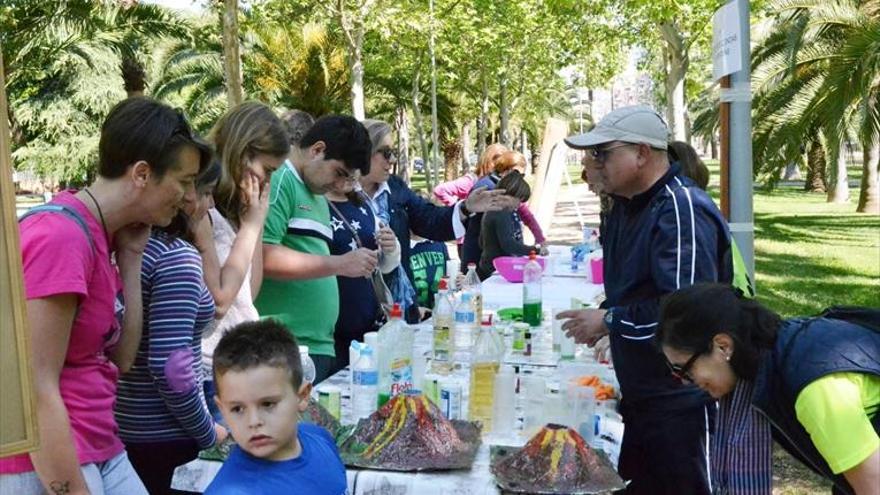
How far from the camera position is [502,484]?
261 centimetres

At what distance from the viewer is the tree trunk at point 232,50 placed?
10102 mm

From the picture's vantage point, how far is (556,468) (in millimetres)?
2635

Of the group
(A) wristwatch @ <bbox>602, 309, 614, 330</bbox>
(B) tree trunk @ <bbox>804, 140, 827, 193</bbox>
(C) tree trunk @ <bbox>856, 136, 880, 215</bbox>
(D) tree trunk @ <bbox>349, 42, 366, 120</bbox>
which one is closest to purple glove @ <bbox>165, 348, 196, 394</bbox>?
(A) wristwatch @ <bbox>602, 309, 614, 330</bbox>

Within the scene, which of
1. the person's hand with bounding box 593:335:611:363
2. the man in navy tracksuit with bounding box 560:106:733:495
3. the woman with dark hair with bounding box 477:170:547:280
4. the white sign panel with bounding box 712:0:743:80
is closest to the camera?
the man in navy tracksuit with bounding box 560:106:733:495

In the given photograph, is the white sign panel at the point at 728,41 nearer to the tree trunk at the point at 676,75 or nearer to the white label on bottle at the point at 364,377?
the white label on bottle at the point at 364,377

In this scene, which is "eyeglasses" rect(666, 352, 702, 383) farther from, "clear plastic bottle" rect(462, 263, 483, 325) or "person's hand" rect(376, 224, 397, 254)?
"person's hand" rect(376, 224, 397, 254)

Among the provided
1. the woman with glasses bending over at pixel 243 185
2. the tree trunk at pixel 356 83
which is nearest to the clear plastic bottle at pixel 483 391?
the woman with glasses bending over at pixel 243 185

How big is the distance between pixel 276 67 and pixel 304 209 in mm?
23948

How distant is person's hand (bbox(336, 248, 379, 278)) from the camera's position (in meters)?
3.77

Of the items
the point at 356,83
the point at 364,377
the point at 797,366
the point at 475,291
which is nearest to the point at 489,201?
the point at 475,291

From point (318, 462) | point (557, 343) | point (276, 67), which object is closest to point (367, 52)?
point (276, 67)

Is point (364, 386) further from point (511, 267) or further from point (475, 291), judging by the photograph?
point (511, 267)

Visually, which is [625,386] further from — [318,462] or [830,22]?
[830,22]

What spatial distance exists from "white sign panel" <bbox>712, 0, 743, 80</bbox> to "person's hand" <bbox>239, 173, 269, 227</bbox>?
2.77 meters
